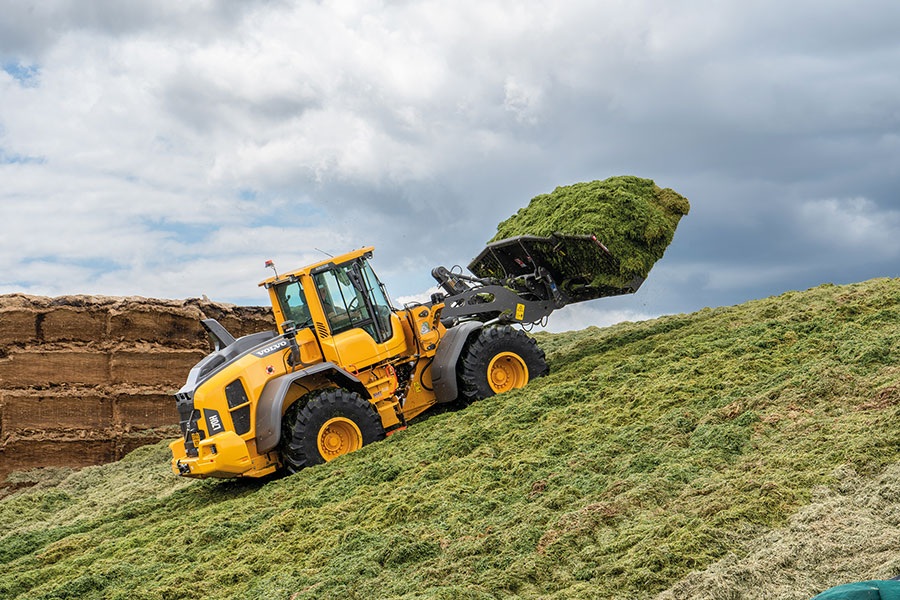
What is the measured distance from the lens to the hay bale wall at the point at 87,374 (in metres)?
13.6

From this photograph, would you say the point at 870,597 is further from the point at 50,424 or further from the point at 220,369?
the point at 50,424

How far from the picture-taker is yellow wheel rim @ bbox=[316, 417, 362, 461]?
9409 mm

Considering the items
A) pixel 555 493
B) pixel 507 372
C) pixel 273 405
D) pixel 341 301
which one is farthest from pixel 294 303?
pixel 555 493

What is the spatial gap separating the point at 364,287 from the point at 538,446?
345 cm

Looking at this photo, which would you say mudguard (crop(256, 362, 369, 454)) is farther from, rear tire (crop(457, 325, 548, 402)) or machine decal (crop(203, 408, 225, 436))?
rear tire (crop(457, 325, 548, 402))

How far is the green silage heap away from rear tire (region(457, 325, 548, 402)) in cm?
165

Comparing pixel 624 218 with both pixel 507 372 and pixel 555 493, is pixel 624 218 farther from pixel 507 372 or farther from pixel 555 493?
pixel 555 493

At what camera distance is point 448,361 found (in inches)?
400

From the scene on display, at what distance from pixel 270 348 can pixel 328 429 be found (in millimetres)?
1162

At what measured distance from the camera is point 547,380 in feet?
33.4

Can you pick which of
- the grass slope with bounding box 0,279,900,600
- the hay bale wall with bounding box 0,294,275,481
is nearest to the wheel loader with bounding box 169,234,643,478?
the grass slope with bounding box 0,279,900,600

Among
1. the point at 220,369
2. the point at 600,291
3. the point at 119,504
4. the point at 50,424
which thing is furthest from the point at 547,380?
the point at 50,424

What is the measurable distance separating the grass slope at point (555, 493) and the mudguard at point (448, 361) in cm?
38

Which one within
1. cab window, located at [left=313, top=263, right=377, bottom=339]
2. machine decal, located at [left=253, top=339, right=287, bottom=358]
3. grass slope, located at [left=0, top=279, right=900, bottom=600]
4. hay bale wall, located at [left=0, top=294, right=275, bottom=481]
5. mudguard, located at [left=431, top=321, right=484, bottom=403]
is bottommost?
grass slope, located at [left=0, top=279, right=900, bottom=600]
